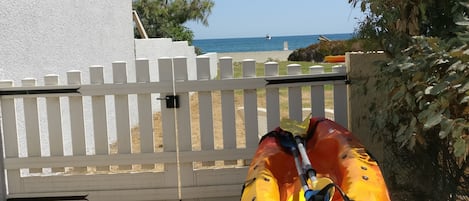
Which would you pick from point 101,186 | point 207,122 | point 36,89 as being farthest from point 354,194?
point 36,89

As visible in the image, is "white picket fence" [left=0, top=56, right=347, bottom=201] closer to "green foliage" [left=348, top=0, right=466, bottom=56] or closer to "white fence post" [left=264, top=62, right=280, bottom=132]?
"white fence post" [left=264, top=62, right=280, bottom=132]

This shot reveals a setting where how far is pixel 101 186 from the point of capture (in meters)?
4.61

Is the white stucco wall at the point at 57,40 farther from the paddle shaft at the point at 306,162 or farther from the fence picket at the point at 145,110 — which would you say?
the paddle shaft at the point at 306,162

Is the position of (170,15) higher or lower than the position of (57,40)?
higher

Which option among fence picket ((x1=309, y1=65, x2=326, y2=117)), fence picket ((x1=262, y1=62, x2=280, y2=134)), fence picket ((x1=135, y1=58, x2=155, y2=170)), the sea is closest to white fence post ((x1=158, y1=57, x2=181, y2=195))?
fence picket ((x1=135, y1=58, x2=155, y2=170))

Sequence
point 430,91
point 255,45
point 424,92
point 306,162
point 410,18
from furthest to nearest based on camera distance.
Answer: point 255,45 < point 410,18 < point 306,162 < point 424,92 < point 430,91

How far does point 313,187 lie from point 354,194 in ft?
0.75

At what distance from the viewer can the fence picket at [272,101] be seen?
15.0 ft

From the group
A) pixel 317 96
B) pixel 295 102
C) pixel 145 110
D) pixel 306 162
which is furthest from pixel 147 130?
pixel 306 162

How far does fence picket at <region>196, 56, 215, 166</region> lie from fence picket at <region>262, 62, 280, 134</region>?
470 millimetres

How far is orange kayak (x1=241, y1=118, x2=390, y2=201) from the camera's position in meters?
2.87

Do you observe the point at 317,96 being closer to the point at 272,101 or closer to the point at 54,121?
the point at 272,101

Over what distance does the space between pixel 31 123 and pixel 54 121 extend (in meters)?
0.19

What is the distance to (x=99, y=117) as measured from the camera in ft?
15.0
